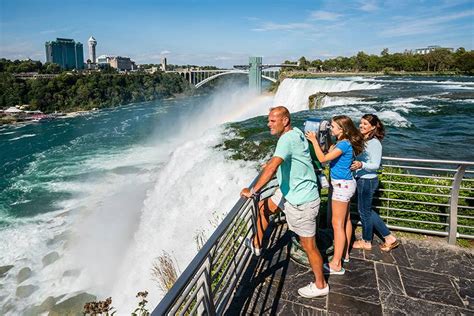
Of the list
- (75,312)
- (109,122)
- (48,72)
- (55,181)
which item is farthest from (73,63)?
(75,312)

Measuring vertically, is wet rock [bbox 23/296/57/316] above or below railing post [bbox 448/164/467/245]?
below

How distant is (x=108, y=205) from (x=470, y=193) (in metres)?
13.4

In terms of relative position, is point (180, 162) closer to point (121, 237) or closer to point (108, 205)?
point (121, 237)

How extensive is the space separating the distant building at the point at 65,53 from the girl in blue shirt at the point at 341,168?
662ft

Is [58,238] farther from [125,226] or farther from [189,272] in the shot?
[189,272]

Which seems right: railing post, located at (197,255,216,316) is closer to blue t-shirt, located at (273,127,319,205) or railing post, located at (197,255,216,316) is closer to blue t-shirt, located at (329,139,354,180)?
blue t-shirt, located at (273,127,319,205)

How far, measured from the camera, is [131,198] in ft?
49.2

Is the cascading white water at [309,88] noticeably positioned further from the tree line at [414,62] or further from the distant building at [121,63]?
the distant building at [121,63]

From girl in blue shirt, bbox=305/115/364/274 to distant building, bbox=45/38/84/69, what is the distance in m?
202

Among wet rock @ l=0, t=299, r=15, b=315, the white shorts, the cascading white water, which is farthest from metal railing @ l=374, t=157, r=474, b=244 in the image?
the cascading white water

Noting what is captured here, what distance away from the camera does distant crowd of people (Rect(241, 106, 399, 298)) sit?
2727 millimetres

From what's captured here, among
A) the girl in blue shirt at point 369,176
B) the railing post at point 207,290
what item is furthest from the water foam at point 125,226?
the railing post at point 207,290

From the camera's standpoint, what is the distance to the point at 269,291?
10.3ft

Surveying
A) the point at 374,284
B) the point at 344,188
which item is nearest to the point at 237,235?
the point at 344,188
